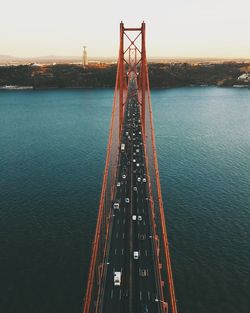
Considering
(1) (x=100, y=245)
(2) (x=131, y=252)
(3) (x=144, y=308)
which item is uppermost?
(2) (x=131, y=252)

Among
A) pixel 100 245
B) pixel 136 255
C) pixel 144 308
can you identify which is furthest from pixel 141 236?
pixel 144 308

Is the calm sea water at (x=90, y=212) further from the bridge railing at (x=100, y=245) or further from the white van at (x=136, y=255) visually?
the white van at (x=136, y=255)

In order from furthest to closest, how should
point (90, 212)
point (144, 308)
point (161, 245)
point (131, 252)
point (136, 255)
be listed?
point (90, 212) → point (161, 245) → point (131, 252) → point (136, 255) → point (144, 308)

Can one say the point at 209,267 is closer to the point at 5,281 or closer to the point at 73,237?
the point at 73,237

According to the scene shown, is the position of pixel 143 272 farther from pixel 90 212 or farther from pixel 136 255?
pixel 90 212

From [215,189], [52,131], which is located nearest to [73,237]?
[215,189]

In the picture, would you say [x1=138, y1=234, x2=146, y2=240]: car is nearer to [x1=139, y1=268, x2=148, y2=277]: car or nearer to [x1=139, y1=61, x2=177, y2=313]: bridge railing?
[x1=139, y1=61, x2=177, y2=313]: bridge railing

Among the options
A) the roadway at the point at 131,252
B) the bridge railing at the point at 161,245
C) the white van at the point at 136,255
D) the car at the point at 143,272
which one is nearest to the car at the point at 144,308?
the roadway at the point at 131,252
